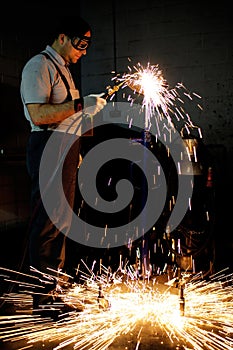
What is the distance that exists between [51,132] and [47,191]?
14.7 inches

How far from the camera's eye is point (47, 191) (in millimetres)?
2736

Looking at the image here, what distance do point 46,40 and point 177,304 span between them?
10.2ft

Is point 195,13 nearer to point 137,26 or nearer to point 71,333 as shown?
point 137,26

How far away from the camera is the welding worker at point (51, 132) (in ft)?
8.69

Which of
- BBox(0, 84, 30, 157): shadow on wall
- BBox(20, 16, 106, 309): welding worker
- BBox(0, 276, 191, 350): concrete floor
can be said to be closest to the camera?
BBox(0, 276, 191, 350): concrete floor

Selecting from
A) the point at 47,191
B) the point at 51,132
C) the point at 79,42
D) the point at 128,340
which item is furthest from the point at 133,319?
the point at 79,42

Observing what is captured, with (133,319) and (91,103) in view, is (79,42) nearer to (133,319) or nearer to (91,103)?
(91,103)

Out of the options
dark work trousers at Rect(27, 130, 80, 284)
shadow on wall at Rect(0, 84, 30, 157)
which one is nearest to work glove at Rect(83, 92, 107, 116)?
dark work trousers at Rect(27, 130, 80, 284)

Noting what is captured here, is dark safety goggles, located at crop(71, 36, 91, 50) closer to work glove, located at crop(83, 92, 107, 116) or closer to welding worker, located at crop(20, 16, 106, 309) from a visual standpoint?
welding worker, located at crop(20, 16, 106, 309)

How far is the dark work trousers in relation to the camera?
275 cm

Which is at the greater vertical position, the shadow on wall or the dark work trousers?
the shadow on wall

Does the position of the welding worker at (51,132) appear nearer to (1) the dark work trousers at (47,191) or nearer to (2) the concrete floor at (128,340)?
(1) the dark work trousers at (47,191)

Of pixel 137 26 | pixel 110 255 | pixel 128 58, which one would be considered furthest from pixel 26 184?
pixel 137 26

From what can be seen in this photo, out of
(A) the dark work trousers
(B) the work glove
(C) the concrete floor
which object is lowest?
(C) the concrete floor
